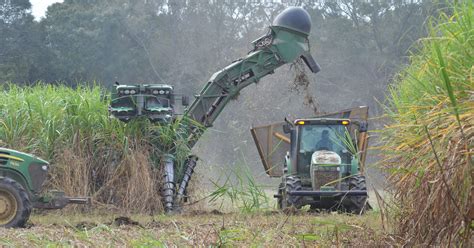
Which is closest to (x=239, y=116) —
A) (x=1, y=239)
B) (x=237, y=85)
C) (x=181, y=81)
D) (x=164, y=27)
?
(x=181, y=81)

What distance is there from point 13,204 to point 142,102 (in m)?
4.62

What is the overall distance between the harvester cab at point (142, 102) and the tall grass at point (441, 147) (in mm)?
→ 9609

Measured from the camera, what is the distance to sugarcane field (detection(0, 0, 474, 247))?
636 cm

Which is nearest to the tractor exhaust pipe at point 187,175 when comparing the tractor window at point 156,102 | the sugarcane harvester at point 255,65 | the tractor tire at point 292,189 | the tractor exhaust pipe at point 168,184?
the tractor exhaust pipe at point 168,184

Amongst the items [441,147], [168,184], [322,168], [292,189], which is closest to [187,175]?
[168,184]

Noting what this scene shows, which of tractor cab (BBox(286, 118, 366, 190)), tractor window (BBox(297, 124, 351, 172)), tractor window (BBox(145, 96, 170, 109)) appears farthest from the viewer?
tractor window (BBox(297, 124, 351, 172))

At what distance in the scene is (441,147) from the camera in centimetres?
572

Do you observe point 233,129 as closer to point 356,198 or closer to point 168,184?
point 168,184

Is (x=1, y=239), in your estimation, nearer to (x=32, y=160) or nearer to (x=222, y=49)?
(x=32, y=160)

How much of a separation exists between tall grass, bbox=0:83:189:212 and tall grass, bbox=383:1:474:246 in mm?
9809

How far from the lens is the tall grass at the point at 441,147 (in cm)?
549

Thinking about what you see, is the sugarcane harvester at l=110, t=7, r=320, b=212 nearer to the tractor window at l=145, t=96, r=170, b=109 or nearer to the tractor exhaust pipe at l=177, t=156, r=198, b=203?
the tractor exhaust pipe at l=177, t=156, r=198, b=203

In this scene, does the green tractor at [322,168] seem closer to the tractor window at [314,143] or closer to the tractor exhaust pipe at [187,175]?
the tractor window at [314,143]

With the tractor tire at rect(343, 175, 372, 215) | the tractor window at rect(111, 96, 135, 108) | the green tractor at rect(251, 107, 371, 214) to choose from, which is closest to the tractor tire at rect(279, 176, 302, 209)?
the green tractor at rect(251, 107, 371, 214)
